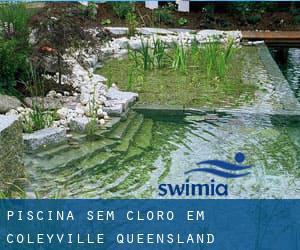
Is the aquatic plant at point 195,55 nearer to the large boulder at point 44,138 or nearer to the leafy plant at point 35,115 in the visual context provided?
the leafy plant at point 35,115

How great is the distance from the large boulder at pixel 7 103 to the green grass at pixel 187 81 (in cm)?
125

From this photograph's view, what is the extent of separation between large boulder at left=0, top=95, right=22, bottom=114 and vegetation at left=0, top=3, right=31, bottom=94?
0.71 ft

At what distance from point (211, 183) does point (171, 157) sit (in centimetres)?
69

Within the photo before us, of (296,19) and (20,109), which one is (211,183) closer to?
(20,109)

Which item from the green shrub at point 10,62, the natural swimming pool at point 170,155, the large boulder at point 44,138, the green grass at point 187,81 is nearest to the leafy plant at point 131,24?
the green grass at point 187,81

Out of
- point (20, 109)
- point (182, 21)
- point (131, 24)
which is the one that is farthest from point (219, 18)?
point (20, 109)

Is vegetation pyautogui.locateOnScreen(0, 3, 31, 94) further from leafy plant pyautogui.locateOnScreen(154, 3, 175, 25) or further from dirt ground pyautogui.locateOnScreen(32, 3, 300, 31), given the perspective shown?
leafy plant pyautogui.locateOnScreen(154, 3, 175, 25)

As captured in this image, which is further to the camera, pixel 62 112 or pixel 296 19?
pixel 296 19

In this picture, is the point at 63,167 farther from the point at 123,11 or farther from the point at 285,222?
the point at 123,11

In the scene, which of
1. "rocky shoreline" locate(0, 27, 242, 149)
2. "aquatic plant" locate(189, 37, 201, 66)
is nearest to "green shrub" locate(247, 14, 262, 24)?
"aquatic plant" locate(189, 37, 201, 66)

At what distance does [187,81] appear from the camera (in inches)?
285

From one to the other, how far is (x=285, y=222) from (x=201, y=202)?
481mm

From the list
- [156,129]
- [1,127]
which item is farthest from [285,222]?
[156,129]

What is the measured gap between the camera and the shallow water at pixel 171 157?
4.20 metres
